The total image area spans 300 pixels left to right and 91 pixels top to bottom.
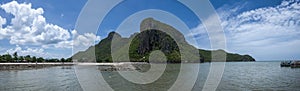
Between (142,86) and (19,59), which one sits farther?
(19,59)

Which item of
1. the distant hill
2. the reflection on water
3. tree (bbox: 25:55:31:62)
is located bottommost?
the reflection on water

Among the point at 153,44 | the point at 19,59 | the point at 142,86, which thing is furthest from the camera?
the point at 153,44

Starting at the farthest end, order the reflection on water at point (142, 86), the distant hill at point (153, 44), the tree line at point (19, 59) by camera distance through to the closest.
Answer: the distant hill at point (153, 44)
the tree line at point (19, 59)
the reflection on water at point (142, 86)

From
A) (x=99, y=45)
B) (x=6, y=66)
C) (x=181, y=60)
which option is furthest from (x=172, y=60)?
(x=6, y=66)

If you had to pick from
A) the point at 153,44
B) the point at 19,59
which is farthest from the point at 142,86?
the point at 153,44

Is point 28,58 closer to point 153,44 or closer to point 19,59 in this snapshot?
point 19,59

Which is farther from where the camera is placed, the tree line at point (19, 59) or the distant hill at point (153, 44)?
the distant hill at point (153, 44)

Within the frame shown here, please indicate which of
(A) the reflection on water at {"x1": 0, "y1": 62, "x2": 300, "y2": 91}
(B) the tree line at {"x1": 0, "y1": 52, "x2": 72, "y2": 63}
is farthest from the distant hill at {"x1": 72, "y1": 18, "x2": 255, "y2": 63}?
(A) the reflection on water at {"x1": 0, "y1": 62, "x2": 300, "y2": 91}

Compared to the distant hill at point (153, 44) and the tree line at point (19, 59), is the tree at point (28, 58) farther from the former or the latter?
the distant hill at point (153, 44)

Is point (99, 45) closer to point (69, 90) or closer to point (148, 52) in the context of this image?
point (148, 52)

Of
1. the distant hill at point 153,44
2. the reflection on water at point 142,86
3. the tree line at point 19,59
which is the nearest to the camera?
the reflection on water at point 142,86

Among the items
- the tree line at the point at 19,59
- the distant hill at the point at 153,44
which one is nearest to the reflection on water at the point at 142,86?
the tree line at the point at 19,59

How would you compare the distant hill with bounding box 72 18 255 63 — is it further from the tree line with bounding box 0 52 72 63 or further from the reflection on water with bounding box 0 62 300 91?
the reflection on water with bounding box 0 62 300 91

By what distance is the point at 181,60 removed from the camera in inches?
5694
